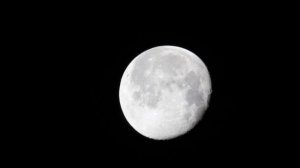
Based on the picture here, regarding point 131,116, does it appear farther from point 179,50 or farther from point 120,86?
point 179,50

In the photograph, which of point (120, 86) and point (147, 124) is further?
point (120, 86)

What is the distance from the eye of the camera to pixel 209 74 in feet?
17.9

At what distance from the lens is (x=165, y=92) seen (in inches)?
193

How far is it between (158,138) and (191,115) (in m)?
0.68

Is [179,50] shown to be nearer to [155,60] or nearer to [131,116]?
[155,60]

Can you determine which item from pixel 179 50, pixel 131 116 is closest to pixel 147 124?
pixel 131 116

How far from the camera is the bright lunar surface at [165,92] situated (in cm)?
492

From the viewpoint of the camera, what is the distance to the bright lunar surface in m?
4.92

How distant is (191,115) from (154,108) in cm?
55

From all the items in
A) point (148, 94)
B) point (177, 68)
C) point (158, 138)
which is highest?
point (177, 68)

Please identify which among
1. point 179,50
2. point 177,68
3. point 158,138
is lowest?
point 158,138

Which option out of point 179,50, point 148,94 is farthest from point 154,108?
point 179,50

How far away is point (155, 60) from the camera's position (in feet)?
16.8

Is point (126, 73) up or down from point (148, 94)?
up
